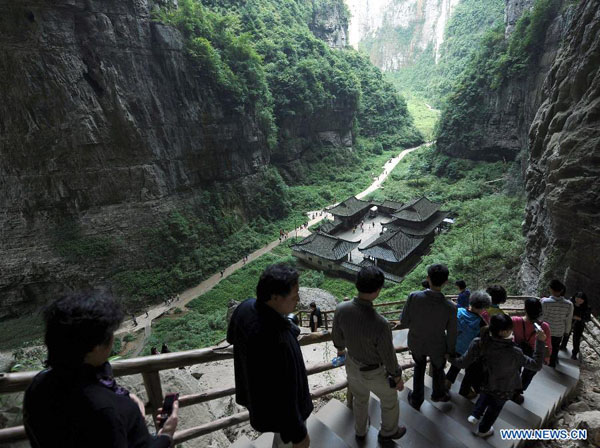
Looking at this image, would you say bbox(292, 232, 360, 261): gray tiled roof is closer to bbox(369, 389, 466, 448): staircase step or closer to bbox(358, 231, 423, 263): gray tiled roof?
bbox(358, 231, 423, 263): gray tiled roof

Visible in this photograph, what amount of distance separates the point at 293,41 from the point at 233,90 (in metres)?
15.4

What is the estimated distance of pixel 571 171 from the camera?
8359 millimetres

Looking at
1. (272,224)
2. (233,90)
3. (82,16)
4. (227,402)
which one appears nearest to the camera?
(227,402)

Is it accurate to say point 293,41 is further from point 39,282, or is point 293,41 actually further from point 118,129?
point 39,282

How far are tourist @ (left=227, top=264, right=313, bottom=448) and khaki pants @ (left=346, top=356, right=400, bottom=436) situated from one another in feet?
2.94

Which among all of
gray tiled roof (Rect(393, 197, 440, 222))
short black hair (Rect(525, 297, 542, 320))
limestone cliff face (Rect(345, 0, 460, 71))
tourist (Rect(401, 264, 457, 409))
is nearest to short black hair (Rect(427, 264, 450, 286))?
tourist (Rect(401, 264, 457, 409))

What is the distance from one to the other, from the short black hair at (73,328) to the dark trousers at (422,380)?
3040 mm

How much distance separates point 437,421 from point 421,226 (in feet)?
69.5

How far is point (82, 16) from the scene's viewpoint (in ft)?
56.7

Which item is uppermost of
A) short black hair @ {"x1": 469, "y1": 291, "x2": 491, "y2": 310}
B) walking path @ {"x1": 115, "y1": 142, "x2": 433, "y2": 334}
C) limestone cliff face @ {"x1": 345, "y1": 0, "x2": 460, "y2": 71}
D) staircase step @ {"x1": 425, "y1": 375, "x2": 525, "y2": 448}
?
limestone cliff face @ {"x1": 345, "y1": 0, "x2": 460, "y2": 71}

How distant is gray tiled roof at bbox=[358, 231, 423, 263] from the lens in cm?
2017

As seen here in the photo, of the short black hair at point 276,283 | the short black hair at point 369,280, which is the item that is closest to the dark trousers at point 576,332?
the short black hair at point 369,280

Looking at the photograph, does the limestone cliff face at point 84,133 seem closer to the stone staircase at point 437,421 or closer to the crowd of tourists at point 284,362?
the stone staircase at point 437,421

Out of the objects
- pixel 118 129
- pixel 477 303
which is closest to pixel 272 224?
pixel 118 129
